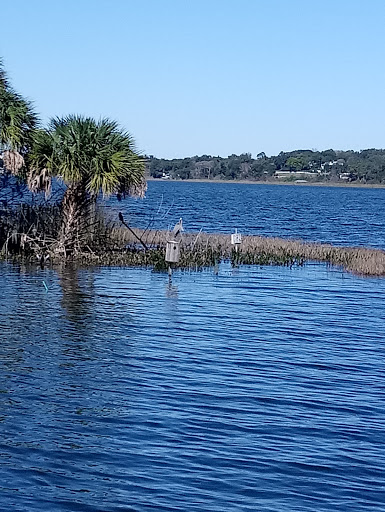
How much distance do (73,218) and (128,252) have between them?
2630 mm

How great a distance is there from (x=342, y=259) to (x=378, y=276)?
3.15m

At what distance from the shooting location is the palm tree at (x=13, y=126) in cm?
2783

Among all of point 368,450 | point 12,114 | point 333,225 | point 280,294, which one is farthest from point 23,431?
A: point 333,225

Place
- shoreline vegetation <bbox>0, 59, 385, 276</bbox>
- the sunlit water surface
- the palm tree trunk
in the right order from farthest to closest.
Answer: the palm tree trunk
shoreline vegetation <bbox>0, 59, 385, 276</bbox>
the sunlit water surface

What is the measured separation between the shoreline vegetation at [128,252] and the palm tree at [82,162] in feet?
2.32

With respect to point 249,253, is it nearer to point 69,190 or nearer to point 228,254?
point 228,254

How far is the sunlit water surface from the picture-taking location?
988 centimetres

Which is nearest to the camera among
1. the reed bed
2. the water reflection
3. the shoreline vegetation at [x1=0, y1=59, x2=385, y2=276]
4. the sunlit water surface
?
the sunlit water surface

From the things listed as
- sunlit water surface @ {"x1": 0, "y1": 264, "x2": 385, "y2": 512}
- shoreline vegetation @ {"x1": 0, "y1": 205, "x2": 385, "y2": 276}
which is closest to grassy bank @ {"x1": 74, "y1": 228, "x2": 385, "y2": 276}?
shoreline vegetation @ {"x1": 0, "y1": 205, "x2": 385, "y2": 276}

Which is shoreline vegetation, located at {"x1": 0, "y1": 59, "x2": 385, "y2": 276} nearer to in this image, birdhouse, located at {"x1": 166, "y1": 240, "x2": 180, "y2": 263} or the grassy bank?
the grassy bank

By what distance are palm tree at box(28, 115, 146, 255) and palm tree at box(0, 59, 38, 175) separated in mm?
524

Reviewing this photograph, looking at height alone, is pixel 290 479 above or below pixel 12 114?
below

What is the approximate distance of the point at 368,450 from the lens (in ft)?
37.6

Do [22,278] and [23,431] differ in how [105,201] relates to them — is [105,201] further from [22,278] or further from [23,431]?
[23,431]
